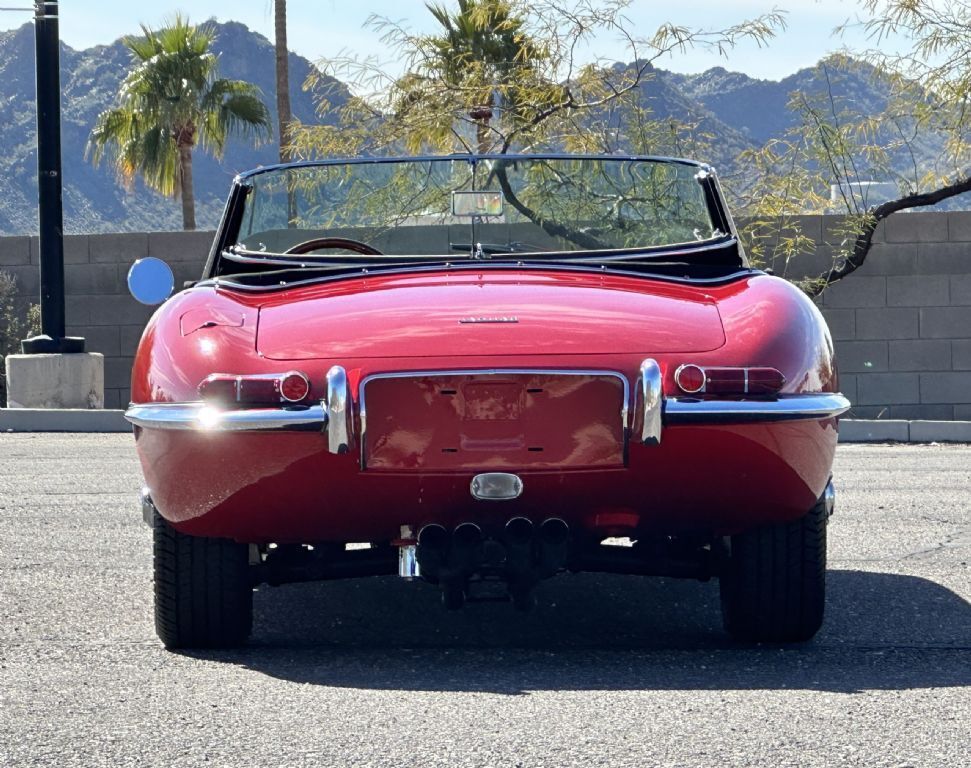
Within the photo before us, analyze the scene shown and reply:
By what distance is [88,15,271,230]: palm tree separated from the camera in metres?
32.1

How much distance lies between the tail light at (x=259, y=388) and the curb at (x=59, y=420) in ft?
34.9

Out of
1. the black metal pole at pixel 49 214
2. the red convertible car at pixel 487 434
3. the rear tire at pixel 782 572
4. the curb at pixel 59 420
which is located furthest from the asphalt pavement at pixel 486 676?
the black metal pole at pixel 49 214

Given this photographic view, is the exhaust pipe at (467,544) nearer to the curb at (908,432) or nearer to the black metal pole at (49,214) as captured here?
the curb at (908,432)

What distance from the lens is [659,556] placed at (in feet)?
15.1

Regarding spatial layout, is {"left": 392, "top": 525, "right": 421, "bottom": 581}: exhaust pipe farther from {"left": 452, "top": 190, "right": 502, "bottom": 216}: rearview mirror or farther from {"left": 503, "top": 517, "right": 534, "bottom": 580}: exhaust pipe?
{"left": 452, "top": 190, "right": 502, "bottom": 216}: rearview mirror

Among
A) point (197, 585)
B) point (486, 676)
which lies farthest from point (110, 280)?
point (486, 676)

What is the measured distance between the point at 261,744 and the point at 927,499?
563cm

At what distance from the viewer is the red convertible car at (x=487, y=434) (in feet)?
13.5

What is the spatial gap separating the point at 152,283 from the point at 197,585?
222cm

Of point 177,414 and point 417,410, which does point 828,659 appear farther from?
point 177,414

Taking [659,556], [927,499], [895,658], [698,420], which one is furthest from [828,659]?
[927,499]

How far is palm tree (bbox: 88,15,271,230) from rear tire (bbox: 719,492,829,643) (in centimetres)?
2824

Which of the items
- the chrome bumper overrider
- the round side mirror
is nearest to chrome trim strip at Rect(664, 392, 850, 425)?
the chrome bumper overrider

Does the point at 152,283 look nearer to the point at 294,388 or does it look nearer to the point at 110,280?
the point at 294,388
